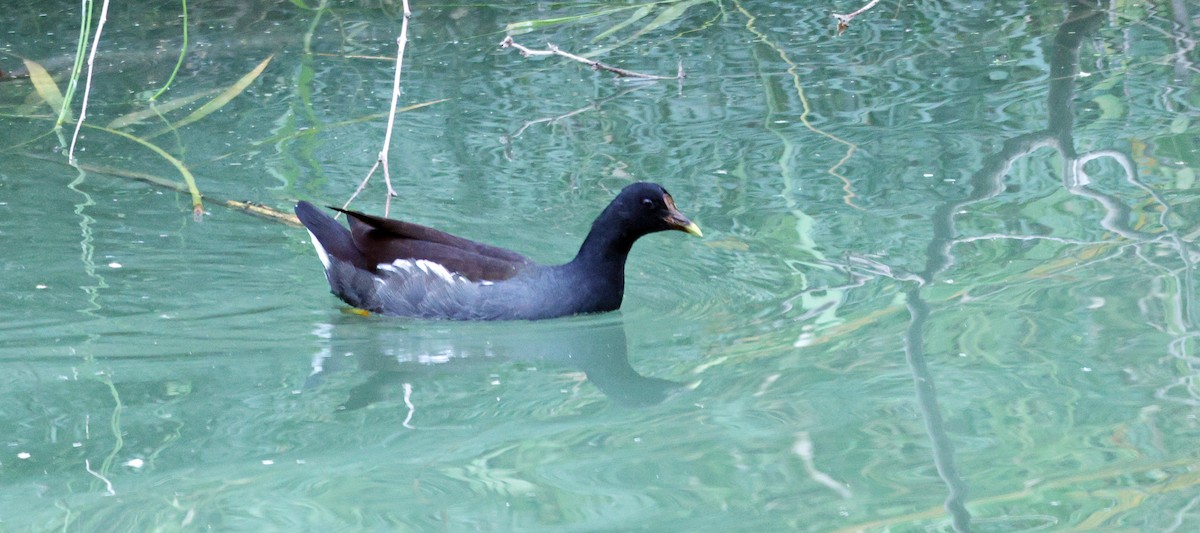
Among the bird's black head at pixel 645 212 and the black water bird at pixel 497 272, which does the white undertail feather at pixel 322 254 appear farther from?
the bird's black head at pixel 645 212

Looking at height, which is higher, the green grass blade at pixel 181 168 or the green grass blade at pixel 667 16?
the green grass blade at pixel 667 16

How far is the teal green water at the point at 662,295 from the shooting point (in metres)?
3.96

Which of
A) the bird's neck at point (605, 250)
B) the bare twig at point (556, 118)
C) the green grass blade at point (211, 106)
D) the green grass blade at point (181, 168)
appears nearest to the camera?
the bird's neck at point (605, 250)

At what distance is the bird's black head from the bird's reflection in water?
39 cm

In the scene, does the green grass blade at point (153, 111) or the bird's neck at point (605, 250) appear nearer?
the bird's neck at point (605, 250)

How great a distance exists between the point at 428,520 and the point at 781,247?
2797mm

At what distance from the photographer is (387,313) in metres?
6.03

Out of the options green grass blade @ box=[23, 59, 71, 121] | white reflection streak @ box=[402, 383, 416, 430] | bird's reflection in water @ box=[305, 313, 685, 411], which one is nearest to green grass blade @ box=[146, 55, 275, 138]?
green grass blade @ box=[23, 59, 71, 121]

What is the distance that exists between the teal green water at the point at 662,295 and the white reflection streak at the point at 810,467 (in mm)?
12

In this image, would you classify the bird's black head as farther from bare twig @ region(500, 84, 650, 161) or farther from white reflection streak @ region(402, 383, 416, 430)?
bare twig @ region(500, 84, 650, 161)

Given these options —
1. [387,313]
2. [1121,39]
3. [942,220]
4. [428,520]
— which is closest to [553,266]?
[387,313]

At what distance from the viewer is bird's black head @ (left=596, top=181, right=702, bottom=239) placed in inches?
222

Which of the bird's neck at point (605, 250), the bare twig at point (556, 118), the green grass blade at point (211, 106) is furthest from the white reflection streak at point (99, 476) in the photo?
the green grass blade at point (211, 106)

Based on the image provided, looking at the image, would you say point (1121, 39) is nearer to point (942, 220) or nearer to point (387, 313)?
point (942, 220)
